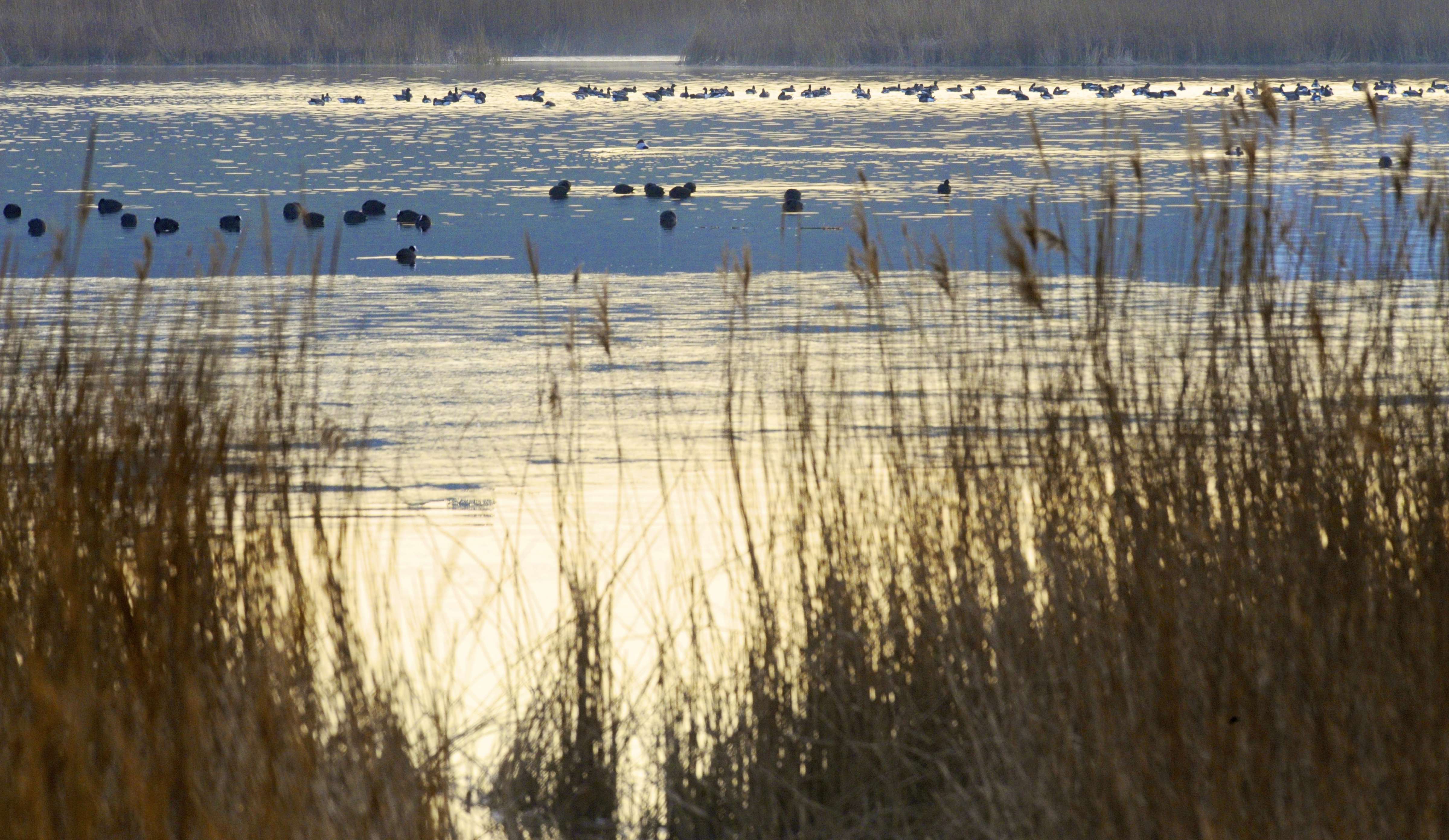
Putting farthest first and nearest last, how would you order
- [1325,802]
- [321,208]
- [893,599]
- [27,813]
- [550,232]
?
[321,208] → [550,232] → [893,599] → [1325,802] → [27,813]

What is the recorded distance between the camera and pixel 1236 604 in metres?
2.82

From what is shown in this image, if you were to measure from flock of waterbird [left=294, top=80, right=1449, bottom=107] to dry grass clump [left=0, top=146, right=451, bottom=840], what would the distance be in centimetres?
2195

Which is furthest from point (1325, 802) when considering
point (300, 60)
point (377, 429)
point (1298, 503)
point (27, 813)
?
point (300, 60)

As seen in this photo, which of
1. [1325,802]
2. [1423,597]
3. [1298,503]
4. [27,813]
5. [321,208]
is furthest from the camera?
[321,208]

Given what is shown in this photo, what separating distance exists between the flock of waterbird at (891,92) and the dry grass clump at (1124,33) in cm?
412

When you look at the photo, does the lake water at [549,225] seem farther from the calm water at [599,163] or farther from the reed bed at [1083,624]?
the reed bed at [1083,624]

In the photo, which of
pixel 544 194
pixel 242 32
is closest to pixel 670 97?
pixel 242 32

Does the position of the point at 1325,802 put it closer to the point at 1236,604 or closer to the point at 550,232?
the point at 1236,604

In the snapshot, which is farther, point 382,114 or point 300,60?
point 300,60

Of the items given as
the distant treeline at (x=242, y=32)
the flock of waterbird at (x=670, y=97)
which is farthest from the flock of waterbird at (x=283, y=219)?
the distant treeline at (x=242, y=32)

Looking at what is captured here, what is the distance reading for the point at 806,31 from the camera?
37688 mm

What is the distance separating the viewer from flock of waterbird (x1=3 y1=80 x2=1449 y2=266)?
11453 millimetres

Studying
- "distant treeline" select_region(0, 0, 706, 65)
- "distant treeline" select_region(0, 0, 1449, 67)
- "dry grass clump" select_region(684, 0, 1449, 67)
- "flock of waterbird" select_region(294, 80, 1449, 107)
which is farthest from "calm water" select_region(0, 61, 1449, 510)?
"distant treeline" select_region(0, 0, 706, 65)

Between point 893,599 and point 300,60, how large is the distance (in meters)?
38.8
